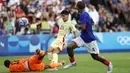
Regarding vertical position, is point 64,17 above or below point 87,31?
above

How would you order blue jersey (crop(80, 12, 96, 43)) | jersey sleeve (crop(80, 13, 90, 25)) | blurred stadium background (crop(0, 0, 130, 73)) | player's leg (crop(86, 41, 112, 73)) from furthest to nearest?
blurred stadium background (crop(0, 0, 130, 73)) → player's leg (crop(86, 41, 112, 73)) → blue jersey (crop(80, 12, 96, 43)) → jersey sleeve (crop(80, 13, 90, 25))

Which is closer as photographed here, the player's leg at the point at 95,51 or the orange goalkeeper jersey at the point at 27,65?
the player's leg at the point at 95,51

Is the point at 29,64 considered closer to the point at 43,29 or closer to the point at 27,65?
the point at 27,65

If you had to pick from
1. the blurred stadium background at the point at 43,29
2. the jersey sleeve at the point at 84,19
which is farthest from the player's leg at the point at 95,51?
the blurred stadium background at the point at 43,29

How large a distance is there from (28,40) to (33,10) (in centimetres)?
285

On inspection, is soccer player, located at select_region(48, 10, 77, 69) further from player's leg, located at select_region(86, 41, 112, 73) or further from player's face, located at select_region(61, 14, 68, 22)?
player's leg, located at select_region(86, 41, 112, 73)

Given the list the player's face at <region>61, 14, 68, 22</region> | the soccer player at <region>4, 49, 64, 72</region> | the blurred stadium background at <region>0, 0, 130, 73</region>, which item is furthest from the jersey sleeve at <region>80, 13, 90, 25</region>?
the blurred stadium background at <region>0, 0, 130, 73</region>

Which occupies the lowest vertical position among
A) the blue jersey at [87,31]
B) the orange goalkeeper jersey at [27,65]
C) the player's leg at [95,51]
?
the orange goalkeeper jersey at [27,65]

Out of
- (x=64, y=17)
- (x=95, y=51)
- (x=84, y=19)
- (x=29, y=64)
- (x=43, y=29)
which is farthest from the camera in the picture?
(x=43, y=29)

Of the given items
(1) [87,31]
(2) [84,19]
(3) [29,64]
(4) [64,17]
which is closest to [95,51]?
(1) [87,31]

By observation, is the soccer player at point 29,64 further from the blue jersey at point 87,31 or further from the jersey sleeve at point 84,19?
the jersey sleeve at point 84,19

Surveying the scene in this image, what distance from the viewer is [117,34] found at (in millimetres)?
25609

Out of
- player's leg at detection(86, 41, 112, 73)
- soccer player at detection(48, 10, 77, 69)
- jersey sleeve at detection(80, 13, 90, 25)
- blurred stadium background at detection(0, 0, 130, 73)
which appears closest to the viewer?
jersey sleeve at detection(80, 13, 90, 25)

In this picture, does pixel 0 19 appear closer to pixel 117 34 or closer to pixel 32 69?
pixel 117 34
